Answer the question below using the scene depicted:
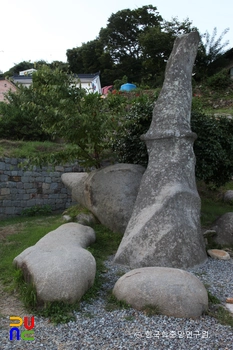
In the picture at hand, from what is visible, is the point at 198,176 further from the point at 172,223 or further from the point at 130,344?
the point at 130,344

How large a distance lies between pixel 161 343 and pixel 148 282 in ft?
2.29

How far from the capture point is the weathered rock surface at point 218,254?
5234mm

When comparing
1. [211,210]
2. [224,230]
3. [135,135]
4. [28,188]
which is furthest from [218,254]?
[28,188]

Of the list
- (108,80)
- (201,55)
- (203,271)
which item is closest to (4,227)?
(203,271)

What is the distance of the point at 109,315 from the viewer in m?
3.32

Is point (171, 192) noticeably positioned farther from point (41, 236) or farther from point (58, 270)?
point (41, 236)

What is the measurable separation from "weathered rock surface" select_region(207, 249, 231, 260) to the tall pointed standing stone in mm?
339

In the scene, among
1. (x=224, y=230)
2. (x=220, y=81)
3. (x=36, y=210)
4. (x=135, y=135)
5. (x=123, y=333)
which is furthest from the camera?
(x=220, y=81)

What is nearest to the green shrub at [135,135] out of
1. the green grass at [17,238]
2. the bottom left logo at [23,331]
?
the green grass at [17,238]

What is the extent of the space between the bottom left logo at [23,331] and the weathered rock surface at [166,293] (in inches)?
37.4

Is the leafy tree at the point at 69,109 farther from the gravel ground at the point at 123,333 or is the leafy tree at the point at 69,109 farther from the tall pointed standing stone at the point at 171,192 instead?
the gravel ground at the point at 123,333

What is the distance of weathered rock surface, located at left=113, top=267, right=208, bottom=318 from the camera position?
10.7 feet

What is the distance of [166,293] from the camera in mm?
3320

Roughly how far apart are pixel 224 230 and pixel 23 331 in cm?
410
